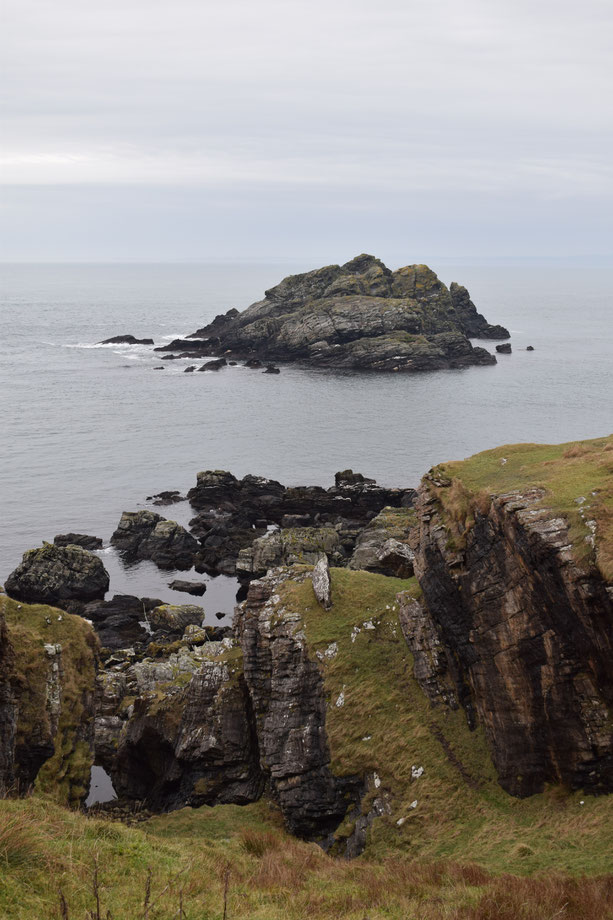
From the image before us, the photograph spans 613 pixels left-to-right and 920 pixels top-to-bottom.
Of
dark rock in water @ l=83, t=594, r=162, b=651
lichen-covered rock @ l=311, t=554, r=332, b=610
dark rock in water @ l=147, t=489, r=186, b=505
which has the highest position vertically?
lichen-covered rock @ l=311, t=554, r=332, b=610

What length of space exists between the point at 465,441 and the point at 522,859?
86073 mm

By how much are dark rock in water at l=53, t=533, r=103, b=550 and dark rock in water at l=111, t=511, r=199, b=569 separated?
157 cm

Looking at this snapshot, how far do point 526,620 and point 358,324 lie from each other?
449 feet

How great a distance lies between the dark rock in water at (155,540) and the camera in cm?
6644

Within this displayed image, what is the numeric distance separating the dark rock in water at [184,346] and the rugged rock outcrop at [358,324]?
69 centimetres

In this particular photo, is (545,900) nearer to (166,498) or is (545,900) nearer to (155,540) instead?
(155,540)

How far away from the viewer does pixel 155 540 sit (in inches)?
2692

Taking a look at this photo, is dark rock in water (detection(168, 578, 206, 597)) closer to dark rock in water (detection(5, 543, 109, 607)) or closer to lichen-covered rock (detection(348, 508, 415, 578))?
dark rock in water (detection(5, 543, 109, 607))

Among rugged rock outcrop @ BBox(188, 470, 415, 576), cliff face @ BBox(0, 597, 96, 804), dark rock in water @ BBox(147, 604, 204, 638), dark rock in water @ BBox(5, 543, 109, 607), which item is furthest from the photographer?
rugged rock outcrop @ BBox(188, 470, 415, 576)

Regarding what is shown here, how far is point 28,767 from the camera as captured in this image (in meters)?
28.3

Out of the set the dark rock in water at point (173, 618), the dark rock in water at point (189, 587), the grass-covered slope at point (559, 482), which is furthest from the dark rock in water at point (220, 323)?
the grass-covered slope at point (559, 482)

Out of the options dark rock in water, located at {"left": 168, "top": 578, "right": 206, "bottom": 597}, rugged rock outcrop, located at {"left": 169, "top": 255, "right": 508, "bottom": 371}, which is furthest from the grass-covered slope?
rugged rock outcrop, located at {"left": 169, "top": 255, "right": 508, "bottom": 371}

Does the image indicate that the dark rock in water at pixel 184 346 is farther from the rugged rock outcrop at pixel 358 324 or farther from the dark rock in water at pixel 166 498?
the dark rock in water at pixel 166 498

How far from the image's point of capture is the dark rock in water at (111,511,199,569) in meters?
66.4
